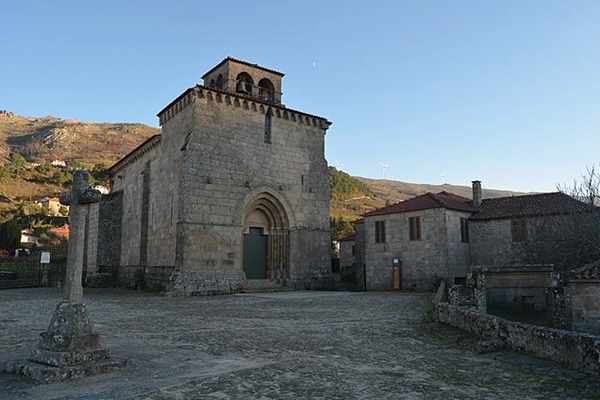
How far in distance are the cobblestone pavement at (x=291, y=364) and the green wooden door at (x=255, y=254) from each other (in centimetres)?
1176

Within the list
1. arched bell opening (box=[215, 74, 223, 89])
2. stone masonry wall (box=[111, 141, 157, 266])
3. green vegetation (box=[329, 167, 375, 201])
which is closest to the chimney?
arched bell opening (box=[215, 74, 223, 89])

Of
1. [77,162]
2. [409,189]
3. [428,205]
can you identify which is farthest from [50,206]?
[409,189]

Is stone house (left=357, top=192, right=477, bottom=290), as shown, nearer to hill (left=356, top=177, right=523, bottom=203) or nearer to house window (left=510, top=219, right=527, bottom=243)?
house window (left=510, top=219, right=527, bottom=243)

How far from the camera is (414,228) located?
2445 cm

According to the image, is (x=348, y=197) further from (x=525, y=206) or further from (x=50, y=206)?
(x=525, y=206)

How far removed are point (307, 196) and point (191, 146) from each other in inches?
282

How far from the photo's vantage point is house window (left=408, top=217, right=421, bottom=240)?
79.7ft

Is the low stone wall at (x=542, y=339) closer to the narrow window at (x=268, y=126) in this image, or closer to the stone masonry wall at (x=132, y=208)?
the narrow window at (x=268, y=126)

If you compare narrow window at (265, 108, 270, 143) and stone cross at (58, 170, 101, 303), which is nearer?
stone cross at (58, 170, 101, 303)

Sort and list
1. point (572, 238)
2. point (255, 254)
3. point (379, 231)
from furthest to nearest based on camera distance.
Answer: point (379, 231), point (255, 254), point (572, 238)

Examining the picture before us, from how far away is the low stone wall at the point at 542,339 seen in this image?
5270 millimetres

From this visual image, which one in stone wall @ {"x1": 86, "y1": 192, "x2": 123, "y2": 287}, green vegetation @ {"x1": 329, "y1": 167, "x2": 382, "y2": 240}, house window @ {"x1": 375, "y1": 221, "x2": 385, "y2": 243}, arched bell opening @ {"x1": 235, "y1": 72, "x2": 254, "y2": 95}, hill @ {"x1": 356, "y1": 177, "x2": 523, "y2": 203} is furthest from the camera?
→ hill @ {"x1": 356, "y1": 177, "x2": 523, "y2": 203}

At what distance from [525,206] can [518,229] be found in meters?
1.53

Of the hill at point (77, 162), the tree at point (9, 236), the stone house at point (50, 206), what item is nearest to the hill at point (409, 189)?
the hill at point (77, 162)
